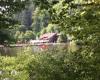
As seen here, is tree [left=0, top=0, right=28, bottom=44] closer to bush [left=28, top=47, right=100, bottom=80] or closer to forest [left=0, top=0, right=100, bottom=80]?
forest [left=0, top=0, right=100, bottom=80]

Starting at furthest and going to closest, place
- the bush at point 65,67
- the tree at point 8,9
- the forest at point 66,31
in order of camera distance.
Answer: the bush at point 65,67, the forest at point 66,31, the tree at point 8,9

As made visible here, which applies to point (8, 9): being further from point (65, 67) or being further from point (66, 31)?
point (65, 67)

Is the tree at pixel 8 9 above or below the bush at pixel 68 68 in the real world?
above


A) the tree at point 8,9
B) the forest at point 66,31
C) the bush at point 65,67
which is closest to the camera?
the tree at point 8,9

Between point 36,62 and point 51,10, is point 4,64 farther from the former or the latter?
point 51,10

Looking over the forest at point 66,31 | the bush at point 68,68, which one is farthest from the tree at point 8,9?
the bush at point 68,68

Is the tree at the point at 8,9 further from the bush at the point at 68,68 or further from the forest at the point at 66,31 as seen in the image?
the bush at the point at 68,68

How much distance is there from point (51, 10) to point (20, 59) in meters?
6.34

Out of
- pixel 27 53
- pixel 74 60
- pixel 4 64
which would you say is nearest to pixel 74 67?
pixel 74 60

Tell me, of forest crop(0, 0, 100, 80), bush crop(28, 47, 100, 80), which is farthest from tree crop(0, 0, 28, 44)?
bush crop(28, 47, 100, 80)

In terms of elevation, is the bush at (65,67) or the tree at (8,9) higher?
the tree at (8,9)

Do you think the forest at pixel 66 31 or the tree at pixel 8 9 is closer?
the tree at pixel 8 9

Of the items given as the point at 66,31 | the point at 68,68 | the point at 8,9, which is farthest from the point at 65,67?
the point at 8,9

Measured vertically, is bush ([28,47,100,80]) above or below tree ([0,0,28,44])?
below
